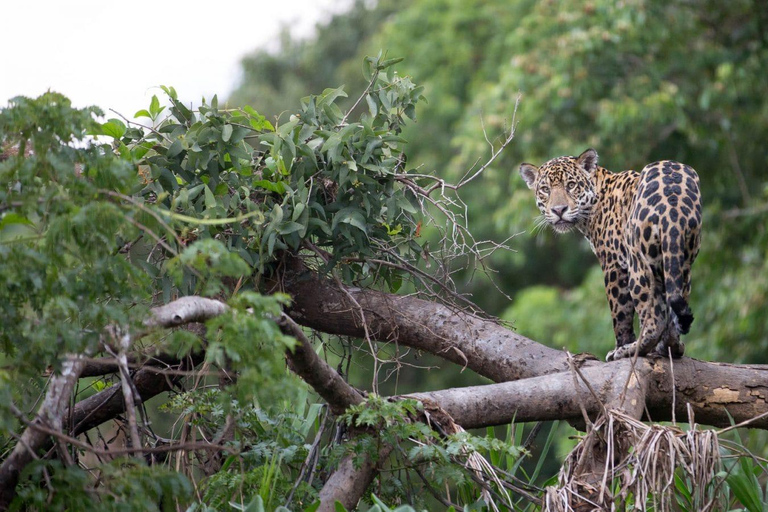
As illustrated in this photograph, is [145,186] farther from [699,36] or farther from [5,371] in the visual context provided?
[699,36]

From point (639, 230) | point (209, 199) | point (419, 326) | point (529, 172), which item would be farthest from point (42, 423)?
point (529, 172)

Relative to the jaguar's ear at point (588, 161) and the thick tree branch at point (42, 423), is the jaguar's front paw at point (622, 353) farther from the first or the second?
the thick tree branch at point (42, 423)

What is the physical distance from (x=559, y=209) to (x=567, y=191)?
0.52 ft

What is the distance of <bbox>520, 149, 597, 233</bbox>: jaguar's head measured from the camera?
6164 millimetres

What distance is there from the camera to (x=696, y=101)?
11.2m

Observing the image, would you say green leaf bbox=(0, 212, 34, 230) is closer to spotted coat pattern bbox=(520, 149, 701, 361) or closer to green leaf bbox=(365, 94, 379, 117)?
green leaf bbox=(365, 94, 379, 117)

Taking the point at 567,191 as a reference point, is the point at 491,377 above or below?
below

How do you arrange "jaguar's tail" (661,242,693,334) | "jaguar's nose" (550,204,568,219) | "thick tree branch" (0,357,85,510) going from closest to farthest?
1. "thick tree branch" (0,357,85,510)
2. "jaguar's tail" (661,242,693,334)
3. "jaguar's nose" (550,204,568,219)

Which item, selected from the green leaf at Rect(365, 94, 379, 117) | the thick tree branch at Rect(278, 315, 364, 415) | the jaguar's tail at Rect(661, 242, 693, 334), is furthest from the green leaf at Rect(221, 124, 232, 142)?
the jaguar's tail at Rect(661, 242, 693, 334)

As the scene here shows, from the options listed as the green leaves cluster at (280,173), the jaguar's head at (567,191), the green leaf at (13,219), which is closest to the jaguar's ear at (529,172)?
the jaguar's head at (567,191)

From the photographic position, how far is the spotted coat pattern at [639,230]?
498 centimetres

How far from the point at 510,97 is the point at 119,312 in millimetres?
9242

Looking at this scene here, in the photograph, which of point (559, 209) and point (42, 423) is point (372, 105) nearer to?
point (559, 209)

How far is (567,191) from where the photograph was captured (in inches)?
245
